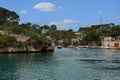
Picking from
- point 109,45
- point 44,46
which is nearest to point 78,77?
point 44,46

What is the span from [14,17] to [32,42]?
22.5m

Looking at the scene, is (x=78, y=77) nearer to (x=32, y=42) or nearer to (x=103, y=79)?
(x=103, y=79)

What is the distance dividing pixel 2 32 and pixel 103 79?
8978cm

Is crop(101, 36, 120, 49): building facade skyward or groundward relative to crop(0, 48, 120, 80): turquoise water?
skyward

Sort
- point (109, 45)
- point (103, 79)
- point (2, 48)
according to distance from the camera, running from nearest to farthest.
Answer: point (103, 79) → point (2, 48) → point (109, 45)

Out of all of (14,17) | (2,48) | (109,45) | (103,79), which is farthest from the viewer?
(109,45)

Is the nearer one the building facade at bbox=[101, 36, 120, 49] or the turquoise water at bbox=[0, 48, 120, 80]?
the turquoise water at bbox=[0, 48, 120, 80]

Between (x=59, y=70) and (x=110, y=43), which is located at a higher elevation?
(x=110, y=43)

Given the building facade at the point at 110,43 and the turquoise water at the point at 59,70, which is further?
the building facade at the point at 110,43

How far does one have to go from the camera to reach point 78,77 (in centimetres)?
4297

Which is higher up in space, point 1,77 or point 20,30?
point 20,30

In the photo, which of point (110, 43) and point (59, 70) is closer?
point (59, 70)

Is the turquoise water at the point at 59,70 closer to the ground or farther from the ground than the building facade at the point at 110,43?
closer to the ground

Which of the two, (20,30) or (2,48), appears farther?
(20,30)
